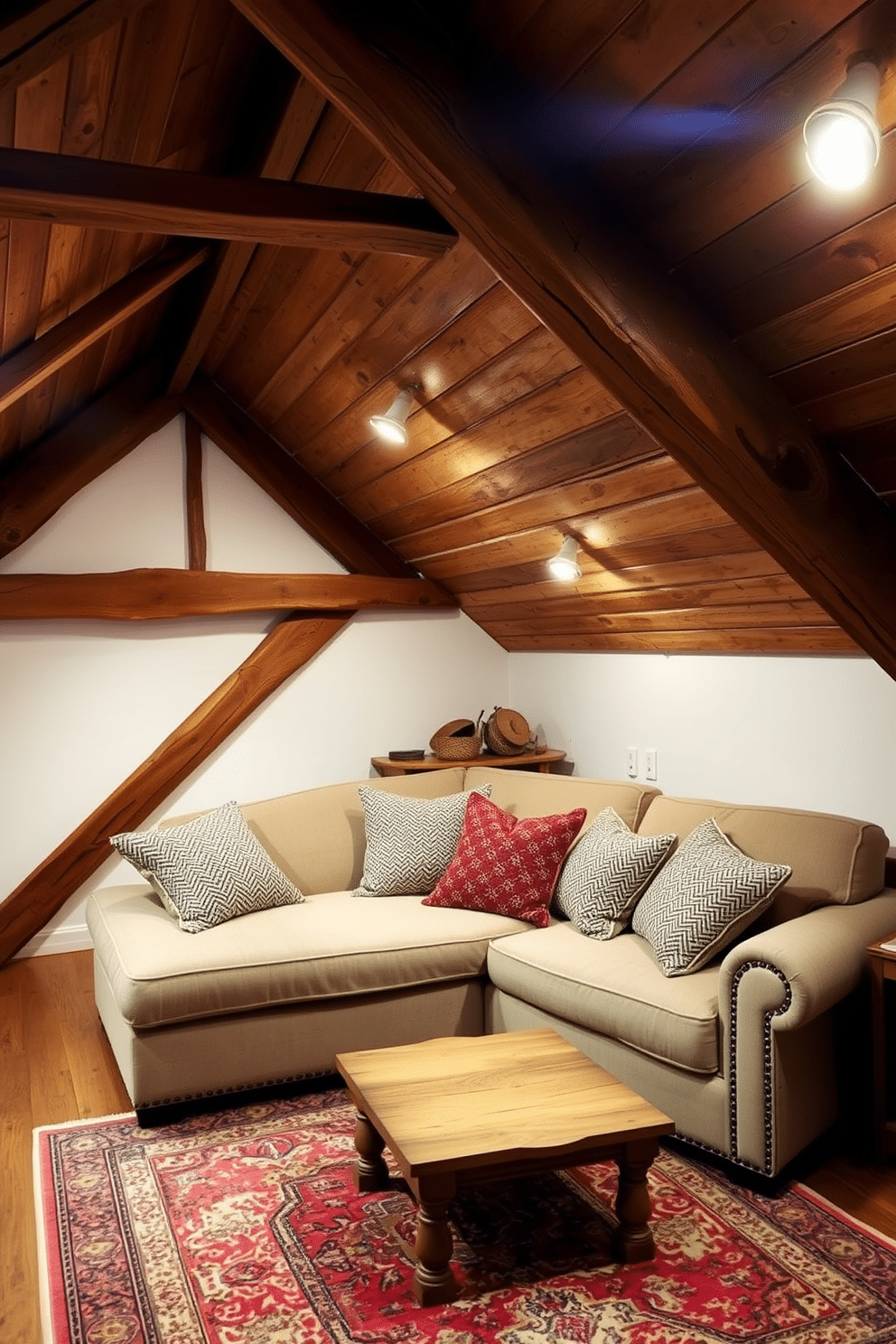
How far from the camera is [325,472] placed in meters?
5.00

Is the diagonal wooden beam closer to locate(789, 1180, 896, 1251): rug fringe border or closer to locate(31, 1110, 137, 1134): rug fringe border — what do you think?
locate(31, 1110, 137, 1134): rug fringe border

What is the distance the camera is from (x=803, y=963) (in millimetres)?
2525

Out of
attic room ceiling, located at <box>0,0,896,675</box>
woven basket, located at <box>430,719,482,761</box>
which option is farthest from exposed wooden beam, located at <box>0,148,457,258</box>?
woven basket, located at <box>430,719,482,761</box>

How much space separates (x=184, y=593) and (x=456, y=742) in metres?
1.46

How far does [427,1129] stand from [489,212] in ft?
6.35

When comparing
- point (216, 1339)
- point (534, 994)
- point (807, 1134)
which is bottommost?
point (216, 1339)

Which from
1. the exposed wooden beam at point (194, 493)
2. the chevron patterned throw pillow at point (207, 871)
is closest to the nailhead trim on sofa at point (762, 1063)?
the chevron patterned throw pillow at point (207, 871)

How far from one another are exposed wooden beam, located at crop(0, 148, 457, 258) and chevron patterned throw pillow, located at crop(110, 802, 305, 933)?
1.93 meters

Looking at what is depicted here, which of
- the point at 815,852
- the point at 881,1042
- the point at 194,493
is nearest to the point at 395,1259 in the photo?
the point at 881,1042

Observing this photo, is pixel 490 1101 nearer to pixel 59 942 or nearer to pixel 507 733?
pixel 507 733

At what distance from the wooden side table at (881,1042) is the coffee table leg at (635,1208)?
723mm

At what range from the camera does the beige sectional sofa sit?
2576mm

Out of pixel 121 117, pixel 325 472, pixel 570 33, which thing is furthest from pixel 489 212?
pixel 325 472

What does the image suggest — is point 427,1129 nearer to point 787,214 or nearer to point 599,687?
point 787,214
